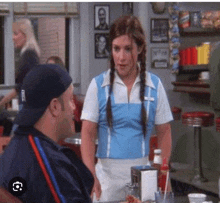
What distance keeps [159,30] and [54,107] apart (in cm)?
465

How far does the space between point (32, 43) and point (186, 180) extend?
2.10 meters

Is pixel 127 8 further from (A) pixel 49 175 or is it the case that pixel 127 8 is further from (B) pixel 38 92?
(A) pixel 49 175

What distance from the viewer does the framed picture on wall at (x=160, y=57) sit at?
18.7 feet

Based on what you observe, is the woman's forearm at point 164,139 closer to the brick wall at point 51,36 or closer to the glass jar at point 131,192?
the glass jar at point 131,192

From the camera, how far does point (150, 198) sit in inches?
69.2

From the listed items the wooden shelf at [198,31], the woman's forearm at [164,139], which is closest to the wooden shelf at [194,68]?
the wooden shelf at [198,31]

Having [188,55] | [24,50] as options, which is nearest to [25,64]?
[24,50]

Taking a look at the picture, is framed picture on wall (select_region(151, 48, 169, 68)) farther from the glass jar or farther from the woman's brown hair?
the glass jar

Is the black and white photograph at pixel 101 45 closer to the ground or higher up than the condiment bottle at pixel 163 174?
higher up

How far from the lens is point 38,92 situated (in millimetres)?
1117

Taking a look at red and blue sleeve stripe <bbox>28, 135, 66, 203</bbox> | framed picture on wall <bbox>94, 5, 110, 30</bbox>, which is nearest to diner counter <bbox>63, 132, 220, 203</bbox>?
framed picture on wall <bbox>94, 5, 110, 30</bbox>

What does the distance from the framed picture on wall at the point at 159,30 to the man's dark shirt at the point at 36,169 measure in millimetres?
4659

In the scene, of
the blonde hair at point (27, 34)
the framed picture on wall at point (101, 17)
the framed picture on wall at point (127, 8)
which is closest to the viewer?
the blonde hair at point (27, 34)

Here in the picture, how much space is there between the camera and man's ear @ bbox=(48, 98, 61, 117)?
113 cm
